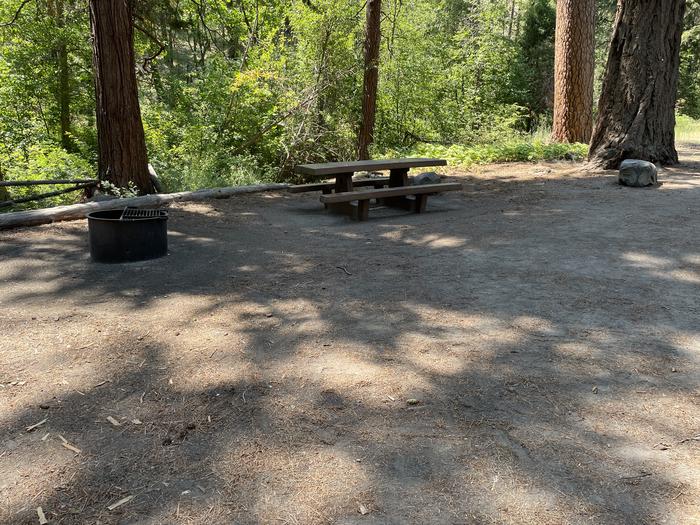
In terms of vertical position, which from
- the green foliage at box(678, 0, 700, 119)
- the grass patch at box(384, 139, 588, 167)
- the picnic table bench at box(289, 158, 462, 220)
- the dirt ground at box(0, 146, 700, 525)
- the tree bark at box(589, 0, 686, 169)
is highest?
the green foliage at box(678, 0, 700, 119)

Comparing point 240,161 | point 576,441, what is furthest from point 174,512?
point 240,161

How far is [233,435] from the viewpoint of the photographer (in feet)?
8.82

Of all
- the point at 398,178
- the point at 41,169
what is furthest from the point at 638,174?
the point at 41,169

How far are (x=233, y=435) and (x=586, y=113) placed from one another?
38.0 feet

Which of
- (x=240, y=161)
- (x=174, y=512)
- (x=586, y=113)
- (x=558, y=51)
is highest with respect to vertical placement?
(x=558, y=51)

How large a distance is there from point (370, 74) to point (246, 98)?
112 inches

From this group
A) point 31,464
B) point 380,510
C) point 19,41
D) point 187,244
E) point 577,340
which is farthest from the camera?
point 19,41

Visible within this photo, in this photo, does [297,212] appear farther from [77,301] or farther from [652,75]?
[652,75]

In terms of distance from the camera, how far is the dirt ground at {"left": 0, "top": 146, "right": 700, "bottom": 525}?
7.41 ft

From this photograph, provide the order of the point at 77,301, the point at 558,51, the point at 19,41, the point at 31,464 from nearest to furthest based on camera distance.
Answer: the point at 31,464 < the point at 77,301 < the point at 558,51 < the point at 19,41

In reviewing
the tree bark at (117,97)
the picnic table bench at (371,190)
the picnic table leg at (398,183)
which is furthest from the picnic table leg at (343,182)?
the tree bark at (117,97)

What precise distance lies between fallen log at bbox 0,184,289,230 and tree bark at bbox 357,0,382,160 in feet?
17.2

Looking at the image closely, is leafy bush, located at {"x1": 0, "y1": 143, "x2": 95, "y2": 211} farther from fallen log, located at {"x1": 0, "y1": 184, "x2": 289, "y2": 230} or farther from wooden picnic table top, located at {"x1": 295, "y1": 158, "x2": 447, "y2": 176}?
wooden picnic table top, located at {"x1": 295, "y1": 158, "x2": 447, "y2": 176}

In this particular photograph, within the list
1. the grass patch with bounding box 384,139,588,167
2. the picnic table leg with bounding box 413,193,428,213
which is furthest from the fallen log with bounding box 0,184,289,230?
the grass patch with bounding box 384,139,588,167
